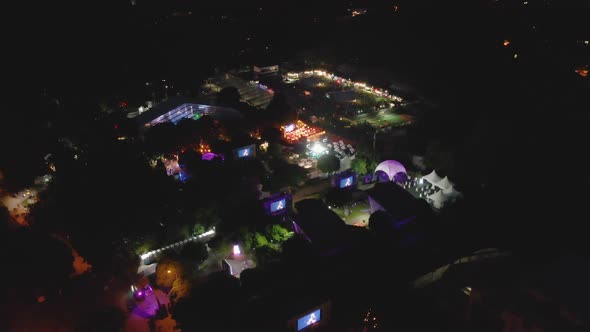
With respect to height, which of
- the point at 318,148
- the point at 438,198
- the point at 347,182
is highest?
the point at 347,182

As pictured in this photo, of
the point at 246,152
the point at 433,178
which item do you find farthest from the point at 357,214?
the point at 246,152

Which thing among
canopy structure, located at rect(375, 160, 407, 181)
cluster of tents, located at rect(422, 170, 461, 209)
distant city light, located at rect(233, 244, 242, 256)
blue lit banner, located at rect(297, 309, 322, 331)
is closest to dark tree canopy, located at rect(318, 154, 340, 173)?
canopy structure, located at rect(375, 160, 407, 181)

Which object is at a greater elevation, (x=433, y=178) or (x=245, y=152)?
(x=245, y=152)

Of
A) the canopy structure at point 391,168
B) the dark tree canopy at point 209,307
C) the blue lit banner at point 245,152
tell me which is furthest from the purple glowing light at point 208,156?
the dark tree canopy at point 209,307

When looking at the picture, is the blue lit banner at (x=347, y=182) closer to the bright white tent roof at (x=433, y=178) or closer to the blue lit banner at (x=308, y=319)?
the bright white tent roof at (x=433, y=178)

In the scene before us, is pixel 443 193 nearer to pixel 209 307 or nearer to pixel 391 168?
pixel 391 168

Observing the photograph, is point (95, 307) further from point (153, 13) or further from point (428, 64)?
point (153, 13)
